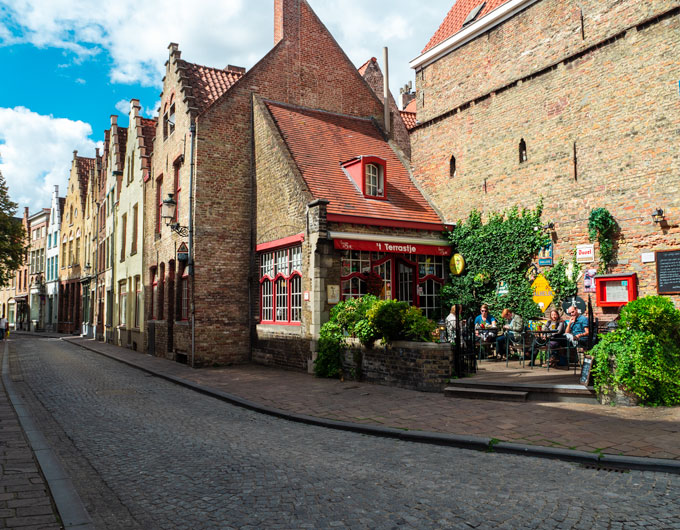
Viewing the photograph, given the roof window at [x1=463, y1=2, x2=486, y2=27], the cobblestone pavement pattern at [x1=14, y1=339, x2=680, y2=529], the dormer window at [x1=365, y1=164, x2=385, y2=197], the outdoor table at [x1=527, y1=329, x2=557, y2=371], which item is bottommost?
the cobblestone pavement pattern at [x1=14, y1=339, x2=680, y2=529]

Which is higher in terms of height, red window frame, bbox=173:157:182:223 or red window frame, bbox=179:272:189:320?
red window frame, bbox=173:157:182:223

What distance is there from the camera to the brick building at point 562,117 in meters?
11.1

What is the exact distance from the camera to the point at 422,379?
33.1 feet

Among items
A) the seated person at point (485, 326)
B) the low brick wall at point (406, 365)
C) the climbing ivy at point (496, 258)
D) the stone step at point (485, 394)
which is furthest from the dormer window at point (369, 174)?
the stone step at point (485, 394)

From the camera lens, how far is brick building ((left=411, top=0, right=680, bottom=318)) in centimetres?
1112

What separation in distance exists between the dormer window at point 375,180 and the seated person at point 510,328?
497 centimetres

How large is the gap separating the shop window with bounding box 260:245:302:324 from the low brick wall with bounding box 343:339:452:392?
308 cm

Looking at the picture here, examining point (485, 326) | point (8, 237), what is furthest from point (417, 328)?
point (8, 237)

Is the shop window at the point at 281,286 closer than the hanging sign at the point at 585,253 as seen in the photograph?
No

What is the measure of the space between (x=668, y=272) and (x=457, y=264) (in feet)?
18.4

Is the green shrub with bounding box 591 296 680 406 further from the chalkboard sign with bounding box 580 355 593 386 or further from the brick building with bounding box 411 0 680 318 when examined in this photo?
the brick building with bounding box 411 0 680 318

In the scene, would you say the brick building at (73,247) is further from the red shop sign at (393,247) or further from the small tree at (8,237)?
the red shop sign at (393,247)

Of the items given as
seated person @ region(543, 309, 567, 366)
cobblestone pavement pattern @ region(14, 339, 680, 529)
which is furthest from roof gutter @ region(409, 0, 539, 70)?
cobblestone pavement pattern @ region(14, 339, 680, 529)

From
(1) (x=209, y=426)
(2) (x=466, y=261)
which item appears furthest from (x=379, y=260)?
(1) (x=209, y=426)
